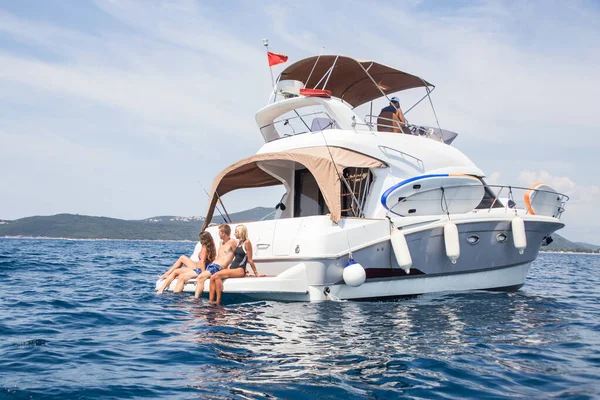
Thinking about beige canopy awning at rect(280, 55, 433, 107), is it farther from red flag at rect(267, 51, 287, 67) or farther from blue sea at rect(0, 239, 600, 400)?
blue sea at rect(0, 239, 600, 400)

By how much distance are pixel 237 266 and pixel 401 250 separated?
111 inches

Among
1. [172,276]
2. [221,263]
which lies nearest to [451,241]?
[221,263]

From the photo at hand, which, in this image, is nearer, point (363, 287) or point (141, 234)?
point (363, 287)

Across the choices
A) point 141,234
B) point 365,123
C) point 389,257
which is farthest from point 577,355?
point 141,234

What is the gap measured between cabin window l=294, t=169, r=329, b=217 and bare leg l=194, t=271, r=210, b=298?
3144mm

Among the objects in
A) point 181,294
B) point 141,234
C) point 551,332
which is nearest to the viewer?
point 551,332

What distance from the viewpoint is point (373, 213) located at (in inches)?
400

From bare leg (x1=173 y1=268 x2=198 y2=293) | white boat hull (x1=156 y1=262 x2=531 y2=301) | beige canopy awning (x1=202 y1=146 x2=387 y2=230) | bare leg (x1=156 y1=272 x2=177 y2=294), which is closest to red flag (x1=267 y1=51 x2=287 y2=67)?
beige canopy awning (x1=202 y1=146 x2=387 y2=230)

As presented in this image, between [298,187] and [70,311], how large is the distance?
5606 millimetres

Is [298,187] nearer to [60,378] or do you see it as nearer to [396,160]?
[396,160]

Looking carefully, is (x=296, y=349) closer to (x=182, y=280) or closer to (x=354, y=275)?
(x=354, y=275)

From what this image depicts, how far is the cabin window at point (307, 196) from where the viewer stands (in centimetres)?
1200

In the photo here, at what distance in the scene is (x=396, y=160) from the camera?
34.7 ft

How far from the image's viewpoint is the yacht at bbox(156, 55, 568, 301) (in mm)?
9180
